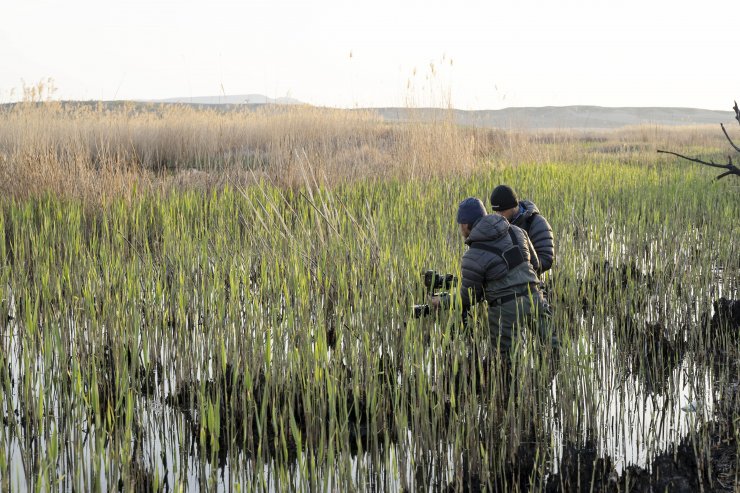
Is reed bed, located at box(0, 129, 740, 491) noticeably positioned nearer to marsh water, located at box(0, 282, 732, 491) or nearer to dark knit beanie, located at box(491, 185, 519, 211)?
marsh water, located at box(0, 282, 732, 491)

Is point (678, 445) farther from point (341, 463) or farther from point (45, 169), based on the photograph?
Result: point (45, 169)

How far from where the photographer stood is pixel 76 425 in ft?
8.21

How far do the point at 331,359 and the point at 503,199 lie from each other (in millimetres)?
1507

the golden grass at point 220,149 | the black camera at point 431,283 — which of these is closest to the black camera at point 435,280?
the black camera at point 431,283

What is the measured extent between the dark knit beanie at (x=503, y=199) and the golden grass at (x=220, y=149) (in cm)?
155

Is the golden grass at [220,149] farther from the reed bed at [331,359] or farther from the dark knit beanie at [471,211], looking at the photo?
the dark knit beanie at [471,211]

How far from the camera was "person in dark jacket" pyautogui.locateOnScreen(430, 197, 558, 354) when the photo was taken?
3.47 m

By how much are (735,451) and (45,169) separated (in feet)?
20.5

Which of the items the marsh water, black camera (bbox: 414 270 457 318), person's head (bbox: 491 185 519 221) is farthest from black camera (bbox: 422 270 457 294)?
the marsh water

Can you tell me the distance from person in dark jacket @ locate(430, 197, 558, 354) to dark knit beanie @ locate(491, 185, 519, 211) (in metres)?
0.49

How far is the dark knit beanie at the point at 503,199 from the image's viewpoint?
13.3 ft

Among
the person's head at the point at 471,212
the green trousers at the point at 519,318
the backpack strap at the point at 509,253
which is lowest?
the green trousers at the point at 519,318

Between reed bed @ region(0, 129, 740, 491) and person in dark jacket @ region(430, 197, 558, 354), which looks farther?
person in dark jacket @ region(430, 197, 558, 354)

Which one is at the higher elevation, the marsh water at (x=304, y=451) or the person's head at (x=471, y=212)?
the person's head at (x=471, y=212)
